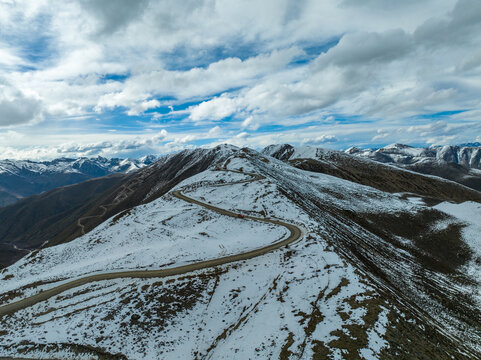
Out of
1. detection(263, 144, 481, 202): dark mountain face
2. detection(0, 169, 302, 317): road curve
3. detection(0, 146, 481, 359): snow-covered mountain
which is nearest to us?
detection(0, 146, 481, 359): snow-covered mountain

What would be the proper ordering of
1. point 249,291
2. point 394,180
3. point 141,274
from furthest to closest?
1. point 394,180
2. point 141,274
3. point 249,291

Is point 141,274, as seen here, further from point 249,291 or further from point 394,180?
point 394,180

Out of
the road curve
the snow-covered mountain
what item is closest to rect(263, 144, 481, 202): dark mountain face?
the snow-covered mountain

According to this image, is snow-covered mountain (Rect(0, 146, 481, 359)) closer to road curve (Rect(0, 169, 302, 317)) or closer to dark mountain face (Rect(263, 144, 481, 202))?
road curve (Rect(0, 169, 302, 317))

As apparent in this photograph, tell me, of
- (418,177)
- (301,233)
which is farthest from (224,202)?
(418,177)

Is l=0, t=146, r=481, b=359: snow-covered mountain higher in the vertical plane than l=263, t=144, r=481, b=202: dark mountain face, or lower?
higher

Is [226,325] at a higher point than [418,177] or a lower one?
higher

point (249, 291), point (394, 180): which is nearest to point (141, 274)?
point (249, 291)

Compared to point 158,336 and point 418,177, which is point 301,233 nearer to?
point 158,336

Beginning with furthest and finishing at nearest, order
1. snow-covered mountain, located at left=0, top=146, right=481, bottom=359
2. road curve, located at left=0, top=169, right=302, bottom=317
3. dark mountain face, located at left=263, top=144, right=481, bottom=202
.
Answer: dark mountain face, located at left=263, top=144, right=481, bottom=202 < road curve, located at left=0, top=169, right=302, bottom=317 < snow-covered mountain, located at left=0, top=146, right=481, bottom=359
